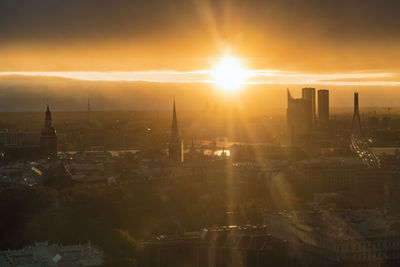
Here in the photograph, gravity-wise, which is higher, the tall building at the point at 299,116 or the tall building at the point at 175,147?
the tall building at the point at 299,116

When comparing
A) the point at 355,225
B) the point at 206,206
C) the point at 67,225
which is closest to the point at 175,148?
the point at 206,206

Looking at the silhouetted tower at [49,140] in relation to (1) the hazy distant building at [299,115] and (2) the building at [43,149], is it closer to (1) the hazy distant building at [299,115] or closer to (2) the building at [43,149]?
(2) the building at [43,149]

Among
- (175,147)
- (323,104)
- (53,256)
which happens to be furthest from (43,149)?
(323,104)

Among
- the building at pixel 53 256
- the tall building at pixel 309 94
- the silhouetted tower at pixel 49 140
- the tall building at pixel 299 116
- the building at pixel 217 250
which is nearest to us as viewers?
the building at pixel 53 256

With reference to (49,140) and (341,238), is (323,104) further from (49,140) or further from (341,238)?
(341,238)

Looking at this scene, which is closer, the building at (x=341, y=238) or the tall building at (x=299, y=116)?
the building at (x=341, y=238)

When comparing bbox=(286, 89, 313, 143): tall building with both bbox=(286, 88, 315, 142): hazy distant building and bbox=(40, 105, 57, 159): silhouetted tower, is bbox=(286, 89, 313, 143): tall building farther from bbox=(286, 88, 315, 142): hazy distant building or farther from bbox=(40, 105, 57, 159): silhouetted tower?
bbox=(40, 105, 57, 159): silhouetted tower

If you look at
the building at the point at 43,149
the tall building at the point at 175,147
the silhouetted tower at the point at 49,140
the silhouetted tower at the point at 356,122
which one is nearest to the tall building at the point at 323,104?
the silhouetted tower at the point at 356,122

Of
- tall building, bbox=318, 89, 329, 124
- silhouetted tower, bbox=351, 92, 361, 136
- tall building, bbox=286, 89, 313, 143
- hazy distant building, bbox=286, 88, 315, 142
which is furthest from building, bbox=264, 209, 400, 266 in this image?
tall building, bbox=318, 89, 329, 124
